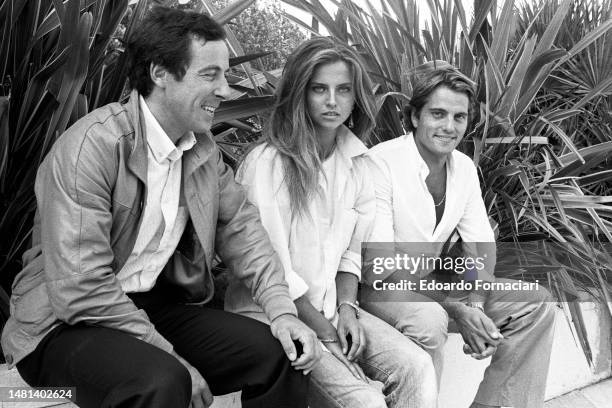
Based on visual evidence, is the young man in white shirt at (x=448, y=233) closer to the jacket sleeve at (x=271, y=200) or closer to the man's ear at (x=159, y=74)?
the jacket sleeve at (x=271, y=200)

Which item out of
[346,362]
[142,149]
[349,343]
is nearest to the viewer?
[142,149]

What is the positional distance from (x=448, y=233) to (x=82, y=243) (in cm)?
147

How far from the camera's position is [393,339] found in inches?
91.7

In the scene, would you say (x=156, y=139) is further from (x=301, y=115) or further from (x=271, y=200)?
(x=301, y=115)

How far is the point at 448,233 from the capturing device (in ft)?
9.30

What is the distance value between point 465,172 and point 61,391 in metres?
1.67

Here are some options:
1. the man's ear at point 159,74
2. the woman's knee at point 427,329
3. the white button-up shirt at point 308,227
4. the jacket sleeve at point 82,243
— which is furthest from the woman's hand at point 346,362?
the man's ear at point 159,74

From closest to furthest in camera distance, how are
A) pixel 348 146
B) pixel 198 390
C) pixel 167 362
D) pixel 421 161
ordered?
pixel 167 362, pixel 198 390, pixel 348 146, pixel 421 161

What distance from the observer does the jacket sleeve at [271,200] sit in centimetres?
238

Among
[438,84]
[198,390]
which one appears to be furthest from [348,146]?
[198,390]

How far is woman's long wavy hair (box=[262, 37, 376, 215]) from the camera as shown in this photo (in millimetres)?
2420

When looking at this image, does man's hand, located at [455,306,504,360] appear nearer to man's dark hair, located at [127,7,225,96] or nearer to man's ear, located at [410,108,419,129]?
man's ear, located at [410,108,419,129]

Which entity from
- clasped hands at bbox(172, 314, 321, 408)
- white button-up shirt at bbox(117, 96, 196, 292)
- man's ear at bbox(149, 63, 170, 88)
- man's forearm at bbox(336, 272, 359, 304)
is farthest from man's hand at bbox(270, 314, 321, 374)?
man's ear at bbox(149, 63, 170, 88)

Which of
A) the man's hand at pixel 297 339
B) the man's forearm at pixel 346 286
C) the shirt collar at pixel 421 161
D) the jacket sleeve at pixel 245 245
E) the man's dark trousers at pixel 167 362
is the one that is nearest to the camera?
the man's dark trousers at pixel 167 362
